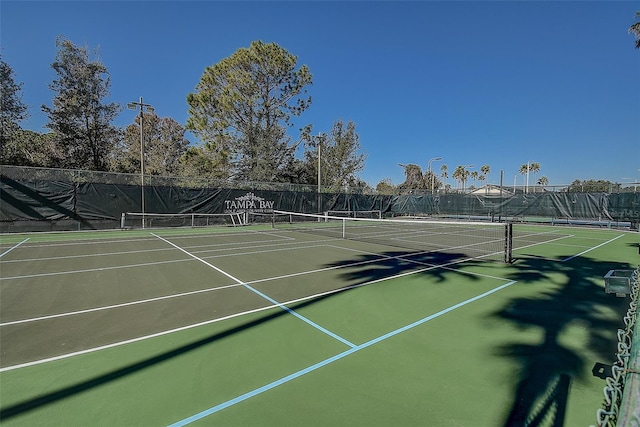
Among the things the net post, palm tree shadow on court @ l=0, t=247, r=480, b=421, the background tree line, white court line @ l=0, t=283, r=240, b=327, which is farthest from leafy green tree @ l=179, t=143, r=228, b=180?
the net post

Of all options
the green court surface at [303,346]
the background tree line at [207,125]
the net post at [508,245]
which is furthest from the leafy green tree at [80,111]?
the net post at [508,245]

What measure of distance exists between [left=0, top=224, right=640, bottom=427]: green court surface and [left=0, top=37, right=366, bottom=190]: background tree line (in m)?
19.4

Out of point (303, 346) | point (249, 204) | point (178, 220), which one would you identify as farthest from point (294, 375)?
point (249, 204)

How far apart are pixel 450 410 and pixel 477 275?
531 centimetres

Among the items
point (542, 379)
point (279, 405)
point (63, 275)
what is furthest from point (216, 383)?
point (63, 275)

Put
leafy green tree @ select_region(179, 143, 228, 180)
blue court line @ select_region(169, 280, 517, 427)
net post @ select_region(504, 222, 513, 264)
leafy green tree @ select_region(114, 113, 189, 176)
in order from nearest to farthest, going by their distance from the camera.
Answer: blue court line @ select_region(169, 280, 517, 427) → net post @ select_region(504, 222, 513, 264) → leafy green tree @ select_region(179, 143, 228, 180) → leafy green tree @ select_region(114, 113, 189, 176)

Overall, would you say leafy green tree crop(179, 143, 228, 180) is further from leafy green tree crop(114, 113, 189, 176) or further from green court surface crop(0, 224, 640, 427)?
green court surface crop(0, 224, 640, 427)

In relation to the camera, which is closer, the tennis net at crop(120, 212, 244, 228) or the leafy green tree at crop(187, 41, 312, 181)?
the tennis net at crop(120, 212, 244, 228)

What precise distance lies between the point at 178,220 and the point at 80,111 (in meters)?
15.8

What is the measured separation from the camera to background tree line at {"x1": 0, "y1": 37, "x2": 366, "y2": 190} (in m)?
24.4

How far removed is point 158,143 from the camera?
42.9 meters

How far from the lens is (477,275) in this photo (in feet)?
23.9

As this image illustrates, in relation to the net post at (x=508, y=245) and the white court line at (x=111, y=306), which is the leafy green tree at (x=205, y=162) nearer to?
the white court line at (x=111, y=306)

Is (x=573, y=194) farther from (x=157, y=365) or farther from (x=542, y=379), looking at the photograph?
(x=157, y=365)
